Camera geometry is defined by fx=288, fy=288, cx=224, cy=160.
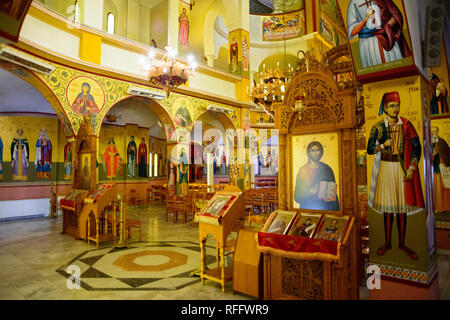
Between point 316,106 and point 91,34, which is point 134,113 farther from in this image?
point 316,106

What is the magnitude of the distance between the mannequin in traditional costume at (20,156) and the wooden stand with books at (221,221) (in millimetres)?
8482

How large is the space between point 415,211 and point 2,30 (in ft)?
14.3

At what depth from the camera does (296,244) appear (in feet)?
9.75

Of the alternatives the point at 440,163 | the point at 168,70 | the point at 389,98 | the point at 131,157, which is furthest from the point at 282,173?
the point at 131,157

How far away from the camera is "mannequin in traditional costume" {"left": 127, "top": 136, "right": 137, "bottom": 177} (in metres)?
12.3

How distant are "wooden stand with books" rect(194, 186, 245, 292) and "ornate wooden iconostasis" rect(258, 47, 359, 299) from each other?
546 mm

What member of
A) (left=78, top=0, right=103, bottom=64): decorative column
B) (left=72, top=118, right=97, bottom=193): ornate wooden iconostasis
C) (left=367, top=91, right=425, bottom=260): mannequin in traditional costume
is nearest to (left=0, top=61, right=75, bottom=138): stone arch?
(left=72, top=118, right=97, bottom=193): ornate wooden iconostasis

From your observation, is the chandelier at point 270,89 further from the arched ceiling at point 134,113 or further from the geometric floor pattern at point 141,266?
the geometric floor pattern at point 141,266

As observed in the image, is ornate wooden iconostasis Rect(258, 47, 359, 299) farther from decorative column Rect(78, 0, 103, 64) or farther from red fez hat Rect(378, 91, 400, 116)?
decorative column Rect(78, 0, 103, 64)

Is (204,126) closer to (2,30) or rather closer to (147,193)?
(147,193)

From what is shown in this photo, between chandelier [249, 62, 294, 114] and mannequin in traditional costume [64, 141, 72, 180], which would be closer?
chandelier [249, 62, 294, 114]

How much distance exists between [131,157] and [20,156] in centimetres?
396

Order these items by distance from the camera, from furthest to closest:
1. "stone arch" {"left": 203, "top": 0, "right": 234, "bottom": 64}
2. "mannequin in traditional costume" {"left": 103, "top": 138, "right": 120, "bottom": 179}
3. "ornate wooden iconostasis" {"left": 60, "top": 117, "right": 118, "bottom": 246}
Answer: "stone arch" {"left": 203, "top": 0, "right": 234, "bottom": 64} < "mannequin in traditional costume" {"left": 103, "top": 138, "right": 120, "bottom": 179} < "ornate wooden iconostasis" {"left": 60, "top": 117, "right": 118, "bottom": 246}

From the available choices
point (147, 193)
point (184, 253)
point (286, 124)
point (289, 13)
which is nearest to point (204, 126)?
point (147, 193)
